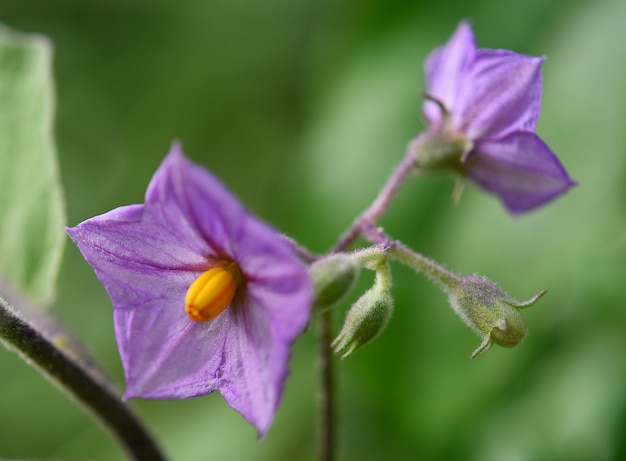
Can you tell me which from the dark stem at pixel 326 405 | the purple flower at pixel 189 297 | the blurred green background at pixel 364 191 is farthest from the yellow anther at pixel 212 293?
the blurred green background at pixel 364 191

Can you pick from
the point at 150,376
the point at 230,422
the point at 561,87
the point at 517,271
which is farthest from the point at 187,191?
the point at 230,422

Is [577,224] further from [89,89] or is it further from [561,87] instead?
[89,89]

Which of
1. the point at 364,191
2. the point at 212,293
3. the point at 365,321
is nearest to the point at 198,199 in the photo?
the point at 212,293

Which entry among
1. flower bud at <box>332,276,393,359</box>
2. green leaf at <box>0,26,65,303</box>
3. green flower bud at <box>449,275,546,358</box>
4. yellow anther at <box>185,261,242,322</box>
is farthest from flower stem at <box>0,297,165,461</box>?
green flower bud at <box>449,275,546,358</box>

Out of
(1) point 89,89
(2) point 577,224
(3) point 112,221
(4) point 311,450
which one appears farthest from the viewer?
(1) point 89,89

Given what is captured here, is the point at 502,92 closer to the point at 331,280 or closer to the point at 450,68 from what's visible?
the point at 450,68

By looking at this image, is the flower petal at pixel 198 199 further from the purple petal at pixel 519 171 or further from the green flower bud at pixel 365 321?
the purple petal at pixel 519 171

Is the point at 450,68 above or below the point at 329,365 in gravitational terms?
above
